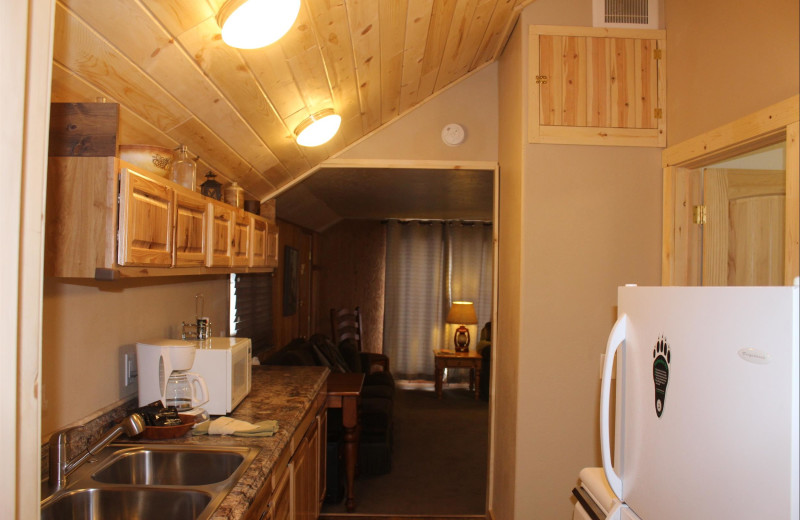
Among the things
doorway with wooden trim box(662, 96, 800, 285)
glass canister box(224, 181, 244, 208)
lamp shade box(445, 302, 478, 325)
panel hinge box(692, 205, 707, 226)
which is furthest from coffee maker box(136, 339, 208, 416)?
lamp shade box(445, 302, 478, 325)

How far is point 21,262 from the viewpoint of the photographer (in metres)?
0.73

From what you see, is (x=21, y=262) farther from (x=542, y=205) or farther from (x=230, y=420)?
(x=542, y=205)

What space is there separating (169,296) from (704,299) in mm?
2358

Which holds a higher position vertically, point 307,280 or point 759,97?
point 759,97

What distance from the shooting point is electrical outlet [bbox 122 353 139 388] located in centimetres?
227

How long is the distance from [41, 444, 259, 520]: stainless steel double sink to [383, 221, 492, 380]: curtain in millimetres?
5684

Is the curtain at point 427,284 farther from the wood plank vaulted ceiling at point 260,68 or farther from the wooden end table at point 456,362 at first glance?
Result: the wood plank vaulted ceiling at point 260,68

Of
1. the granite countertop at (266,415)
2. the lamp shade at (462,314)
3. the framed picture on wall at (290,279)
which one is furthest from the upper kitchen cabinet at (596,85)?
the lamp shade at (462,314)

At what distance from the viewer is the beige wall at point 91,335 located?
1759 millimetres

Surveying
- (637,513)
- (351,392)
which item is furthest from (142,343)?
(637,513)

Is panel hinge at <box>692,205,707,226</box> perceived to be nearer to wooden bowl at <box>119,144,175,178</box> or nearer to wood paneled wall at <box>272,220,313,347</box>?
wooden bowl at <box>119,144,175,178</box>

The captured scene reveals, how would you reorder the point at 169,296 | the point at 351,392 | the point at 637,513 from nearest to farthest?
the point at 637,513 → the point at 169,296 → the point at 351,392

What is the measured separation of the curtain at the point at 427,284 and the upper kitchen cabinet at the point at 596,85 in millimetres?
4879

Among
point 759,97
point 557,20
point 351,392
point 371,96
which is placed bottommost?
point 351,392
